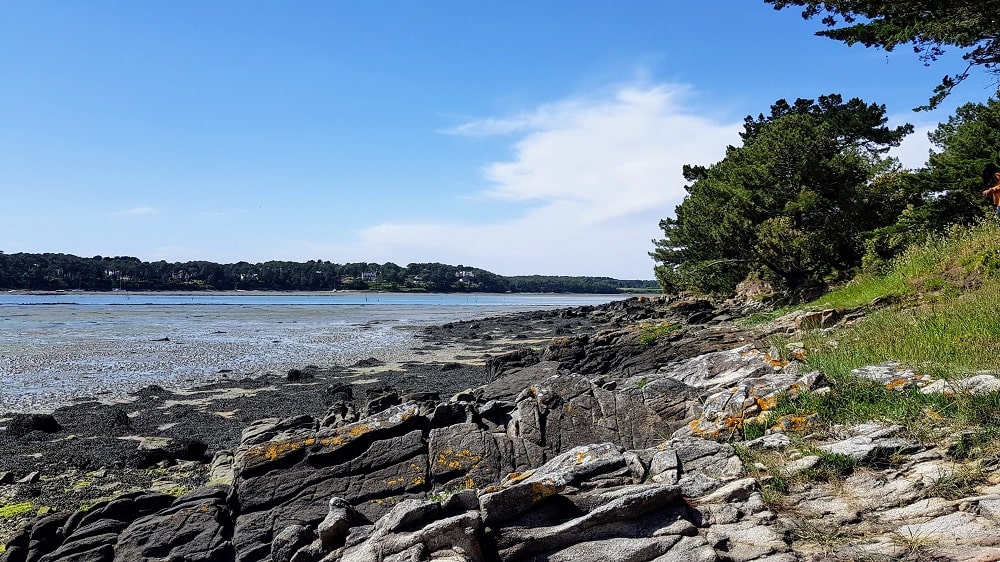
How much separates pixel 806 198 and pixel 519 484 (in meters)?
25.3

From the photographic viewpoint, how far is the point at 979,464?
4914 mm

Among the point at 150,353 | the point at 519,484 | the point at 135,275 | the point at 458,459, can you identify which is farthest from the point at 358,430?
the point at 135,275

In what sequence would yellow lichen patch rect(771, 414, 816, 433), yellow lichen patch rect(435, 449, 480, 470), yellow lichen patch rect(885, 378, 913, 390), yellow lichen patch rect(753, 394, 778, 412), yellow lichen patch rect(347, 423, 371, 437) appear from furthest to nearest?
yellow lichen patch rect(347, 423, 371, 437)
yellow lichen patch rect(435, 449, 480, 470)
yellow lichen patch rect(753, 394, 778, 412)
yellow lichen patch rect(885, 378, 913, 390)
yellow lichen patch rect(771, 414, 816, 433)

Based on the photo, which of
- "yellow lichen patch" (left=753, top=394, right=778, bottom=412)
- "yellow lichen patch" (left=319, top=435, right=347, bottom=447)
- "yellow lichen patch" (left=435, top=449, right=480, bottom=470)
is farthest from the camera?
"yellow lichen patch" (left=319, top=435, right=347, bottom=447)

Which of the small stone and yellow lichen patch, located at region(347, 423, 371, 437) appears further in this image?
the small stone

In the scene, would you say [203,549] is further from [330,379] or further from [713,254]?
[713,254]

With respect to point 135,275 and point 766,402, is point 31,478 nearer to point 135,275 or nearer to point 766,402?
point 766,402

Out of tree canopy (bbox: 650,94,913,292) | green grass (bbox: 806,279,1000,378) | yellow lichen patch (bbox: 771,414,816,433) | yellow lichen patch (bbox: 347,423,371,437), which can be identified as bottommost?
yellow lichen patch (bbox: 347,423,371,437)

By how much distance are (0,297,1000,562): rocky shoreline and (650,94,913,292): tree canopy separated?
14.0 metres

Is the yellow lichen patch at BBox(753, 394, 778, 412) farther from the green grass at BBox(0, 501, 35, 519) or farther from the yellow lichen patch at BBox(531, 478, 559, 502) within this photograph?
the green grass at BBox(0, 501, 35, 519)

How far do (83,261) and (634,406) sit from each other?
678 ft

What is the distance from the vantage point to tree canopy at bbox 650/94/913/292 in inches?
1079

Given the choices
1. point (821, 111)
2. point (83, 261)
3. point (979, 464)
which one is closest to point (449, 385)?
point (979, 464)

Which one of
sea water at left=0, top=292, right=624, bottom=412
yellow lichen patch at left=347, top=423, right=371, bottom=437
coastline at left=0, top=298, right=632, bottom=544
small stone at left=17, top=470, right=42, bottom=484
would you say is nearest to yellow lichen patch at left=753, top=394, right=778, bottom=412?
yellow lichen patch at left=347, top=423, right=371, bottom=437
